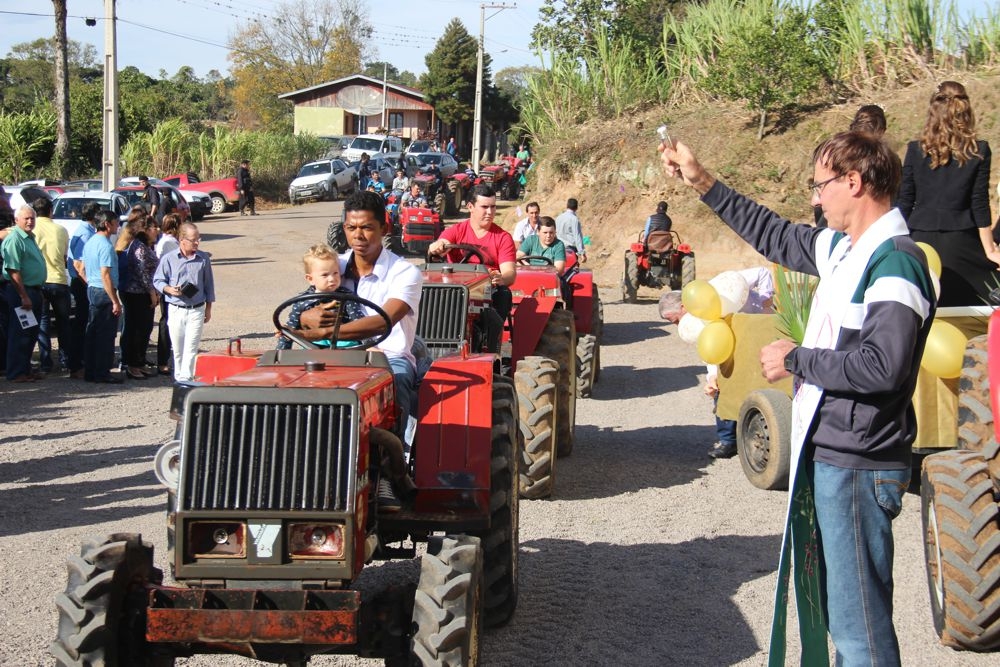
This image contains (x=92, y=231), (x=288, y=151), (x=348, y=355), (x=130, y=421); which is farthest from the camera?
(x=288, y=151)

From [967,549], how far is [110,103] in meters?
Answer: 25.5

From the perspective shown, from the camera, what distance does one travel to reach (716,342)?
27.6 feet

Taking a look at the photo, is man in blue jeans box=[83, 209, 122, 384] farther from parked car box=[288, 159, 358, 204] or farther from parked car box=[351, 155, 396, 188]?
parked car box=[288, 159, 358, 204]

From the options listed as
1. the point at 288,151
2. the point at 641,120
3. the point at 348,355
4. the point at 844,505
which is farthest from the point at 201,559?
the point at 288,151

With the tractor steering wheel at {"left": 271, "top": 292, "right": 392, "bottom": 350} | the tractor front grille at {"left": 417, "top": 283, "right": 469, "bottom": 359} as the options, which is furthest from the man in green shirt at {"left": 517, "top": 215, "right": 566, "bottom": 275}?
the tractor steering wheel at {"left": 271, "top": 292, "right": 392, "bottom": 350}

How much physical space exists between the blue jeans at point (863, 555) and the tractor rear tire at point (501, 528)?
6.06ft

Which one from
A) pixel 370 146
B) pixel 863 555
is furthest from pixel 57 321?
pixel 370 146

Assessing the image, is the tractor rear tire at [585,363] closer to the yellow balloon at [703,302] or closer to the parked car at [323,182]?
the yellow balloon at [703,302]

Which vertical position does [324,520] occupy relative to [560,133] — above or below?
below

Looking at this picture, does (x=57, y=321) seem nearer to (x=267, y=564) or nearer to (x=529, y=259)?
(x=529, y=259)

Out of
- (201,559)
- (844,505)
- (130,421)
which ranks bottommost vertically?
(130,421)

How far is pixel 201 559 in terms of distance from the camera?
387 centimetres

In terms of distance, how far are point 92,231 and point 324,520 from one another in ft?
36.0

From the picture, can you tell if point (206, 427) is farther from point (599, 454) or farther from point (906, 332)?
point (599, 454)
